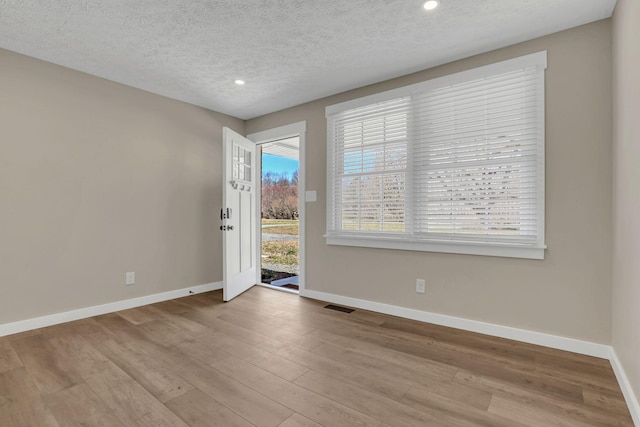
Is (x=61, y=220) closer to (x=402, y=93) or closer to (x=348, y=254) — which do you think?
(x=348, y=254)

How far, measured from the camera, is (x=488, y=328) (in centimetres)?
264

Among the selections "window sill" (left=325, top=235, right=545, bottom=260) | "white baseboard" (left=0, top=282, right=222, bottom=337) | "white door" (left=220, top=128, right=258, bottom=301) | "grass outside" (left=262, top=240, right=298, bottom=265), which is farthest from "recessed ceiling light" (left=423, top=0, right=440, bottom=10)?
"grass outside" (left=262, top=240, right=298, bottom=265)

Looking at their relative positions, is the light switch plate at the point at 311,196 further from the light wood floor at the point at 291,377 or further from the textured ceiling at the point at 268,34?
the light wood floor at the point at 291,377

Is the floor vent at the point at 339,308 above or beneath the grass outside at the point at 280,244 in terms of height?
beneath

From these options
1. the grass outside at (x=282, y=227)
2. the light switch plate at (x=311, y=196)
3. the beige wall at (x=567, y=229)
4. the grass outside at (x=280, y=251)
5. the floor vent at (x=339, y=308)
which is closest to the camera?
the beige wall at (x=567, y=229)

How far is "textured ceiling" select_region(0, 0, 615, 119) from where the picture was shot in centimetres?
211

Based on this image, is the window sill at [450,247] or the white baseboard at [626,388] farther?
the window sill at [450,247]

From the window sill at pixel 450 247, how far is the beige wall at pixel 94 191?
195 centimetres

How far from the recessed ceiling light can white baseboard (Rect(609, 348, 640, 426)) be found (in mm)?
2510

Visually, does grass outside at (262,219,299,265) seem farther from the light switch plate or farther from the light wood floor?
the light wood floor

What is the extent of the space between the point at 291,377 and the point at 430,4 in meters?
2.60

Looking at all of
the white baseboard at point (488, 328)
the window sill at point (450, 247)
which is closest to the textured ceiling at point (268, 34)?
the window sill at point (450, 247)

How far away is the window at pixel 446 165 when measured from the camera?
249cm

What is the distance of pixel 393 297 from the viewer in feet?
10.5
